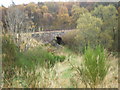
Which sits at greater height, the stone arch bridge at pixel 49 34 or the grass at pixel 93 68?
the grass at pixel 93 68

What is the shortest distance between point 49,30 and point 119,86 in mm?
5414

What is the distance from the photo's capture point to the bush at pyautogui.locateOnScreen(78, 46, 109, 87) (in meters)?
2.37

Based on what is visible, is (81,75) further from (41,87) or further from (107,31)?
(107,31)

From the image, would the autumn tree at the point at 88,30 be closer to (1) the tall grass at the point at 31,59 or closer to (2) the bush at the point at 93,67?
(1) the tall grass at the point at 31,59

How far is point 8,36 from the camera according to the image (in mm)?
2664

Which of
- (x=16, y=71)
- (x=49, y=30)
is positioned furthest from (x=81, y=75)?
(x=49, y=30)

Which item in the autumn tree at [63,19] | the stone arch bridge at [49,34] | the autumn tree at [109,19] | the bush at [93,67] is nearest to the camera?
the bush at [93,67]

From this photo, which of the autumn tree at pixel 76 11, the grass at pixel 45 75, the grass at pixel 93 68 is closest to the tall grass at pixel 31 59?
the grass at pixel 45 75

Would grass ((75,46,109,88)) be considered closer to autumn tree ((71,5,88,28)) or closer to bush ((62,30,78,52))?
bush ((62,30,78,52))

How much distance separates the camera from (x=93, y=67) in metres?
2.38

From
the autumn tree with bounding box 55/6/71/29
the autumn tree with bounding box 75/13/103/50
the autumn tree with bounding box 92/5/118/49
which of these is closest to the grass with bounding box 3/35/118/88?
the autumn tree with bounding box 92/5/118/49

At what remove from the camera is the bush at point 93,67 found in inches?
93.4

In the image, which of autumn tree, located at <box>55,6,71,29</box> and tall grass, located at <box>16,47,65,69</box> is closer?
tall grass, located at <box>16,47,65,69</box>

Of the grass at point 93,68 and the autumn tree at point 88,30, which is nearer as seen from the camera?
the grass at point 93,68
